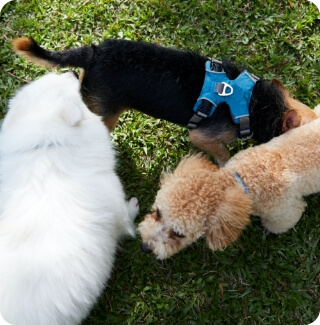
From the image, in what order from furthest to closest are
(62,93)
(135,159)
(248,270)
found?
(135,159) < (248,270) < (62,93)

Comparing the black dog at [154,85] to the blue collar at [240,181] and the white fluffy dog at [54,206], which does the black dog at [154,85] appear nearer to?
the white fluffy dog at [54,206]

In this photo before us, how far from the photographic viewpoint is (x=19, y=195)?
2154 millimetres

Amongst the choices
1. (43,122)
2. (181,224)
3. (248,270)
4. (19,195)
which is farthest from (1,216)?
(248,270)

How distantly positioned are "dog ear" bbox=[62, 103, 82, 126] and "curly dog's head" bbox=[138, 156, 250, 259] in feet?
2.63

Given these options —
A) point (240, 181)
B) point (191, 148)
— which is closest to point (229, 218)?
point (240, 181)

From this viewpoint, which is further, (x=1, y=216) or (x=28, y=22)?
(x=28, y=22)

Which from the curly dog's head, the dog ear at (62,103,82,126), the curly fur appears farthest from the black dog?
the curly dog's head

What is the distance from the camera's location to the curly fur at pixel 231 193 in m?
2.30

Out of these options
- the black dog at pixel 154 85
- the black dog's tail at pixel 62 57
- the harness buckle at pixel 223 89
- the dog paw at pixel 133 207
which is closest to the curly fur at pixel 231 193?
the black dog at pixel 154 85

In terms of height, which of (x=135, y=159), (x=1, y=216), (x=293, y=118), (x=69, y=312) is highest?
(x=293, y=118)

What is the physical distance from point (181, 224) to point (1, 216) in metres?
1.23

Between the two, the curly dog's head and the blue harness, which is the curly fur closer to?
the curly dog's head

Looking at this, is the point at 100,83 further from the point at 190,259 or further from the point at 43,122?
the point at 190,259

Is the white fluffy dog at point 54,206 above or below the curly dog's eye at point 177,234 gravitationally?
above
